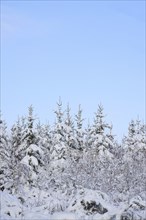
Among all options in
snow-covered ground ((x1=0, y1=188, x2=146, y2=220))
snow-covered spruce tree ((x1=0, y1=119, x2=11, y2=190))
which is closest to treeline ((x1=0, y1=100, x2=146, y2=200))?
snow-covered spruce tree ((x1=0, y1=119, x2=11, y2=190))

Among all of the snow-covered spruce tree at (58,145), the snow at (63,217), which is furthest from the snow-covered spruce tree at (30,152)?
the snow at (63,217)

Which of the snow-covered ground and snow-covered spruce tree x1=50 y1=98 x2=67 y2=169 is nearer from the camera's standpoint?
the snow-covered ground

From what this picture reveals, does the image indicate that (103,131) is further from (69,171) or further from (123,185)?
(123,185)

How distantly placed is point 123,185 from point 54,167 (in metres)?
15.7

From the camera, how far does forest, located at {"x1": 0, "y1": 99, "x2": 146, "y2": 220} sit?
30.3ft

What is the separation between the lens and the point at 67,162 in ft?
120

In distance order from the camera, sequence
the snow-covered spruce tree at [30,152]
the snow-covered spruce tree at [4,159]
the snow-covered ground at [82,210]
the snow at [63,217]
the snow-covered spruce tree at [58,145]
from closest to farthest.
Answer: the snow at [63,217] → the snow-covered ground at [82,210] → the snow-covered spruce tree at [4,159] → the snow-covered spruce tree at [30,152] → the snow-covered spruce tree at [58,145]

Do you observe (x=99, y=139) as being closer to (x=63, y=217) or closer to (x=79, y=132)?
(x=79, y=132)

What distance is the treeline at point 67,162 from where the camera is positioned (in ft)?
70.4

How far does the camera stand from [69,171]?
92.8 feet

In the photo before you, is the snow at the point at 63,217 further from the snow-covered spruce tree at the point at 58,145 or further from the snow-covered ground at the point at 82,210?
the snow-covered spruce tree at the point at 58,145

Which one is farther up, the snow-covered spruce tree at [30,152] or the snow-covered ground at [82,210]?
the snow-covered spruce tree at [30,152]

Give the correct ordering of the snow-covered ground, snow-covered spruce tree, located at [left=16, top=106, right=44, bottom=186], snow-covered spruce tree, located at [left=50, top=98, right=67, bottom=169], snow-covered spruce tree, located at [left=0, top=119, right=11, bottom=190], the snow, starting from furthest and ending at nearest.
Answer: snow-covered spruce tree, located at [left=50, top=98, right=67, bottom=169]
snow-covered spruce tree, located at [left=16, top=106, right=44, bottom=186]
snow-covered spruce tree, located at [left=0, top=119, right=11, bottom=190]
the snow-covered ground
the snow

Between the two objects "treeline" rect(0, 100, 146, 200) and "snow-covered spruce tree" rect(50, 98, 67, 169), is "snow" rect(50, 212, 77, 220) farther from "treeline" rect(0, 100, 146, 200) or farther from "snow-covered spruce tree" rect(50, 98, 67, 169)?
"snow-covered spruce tree" rect(50, 98, 67, 169)
